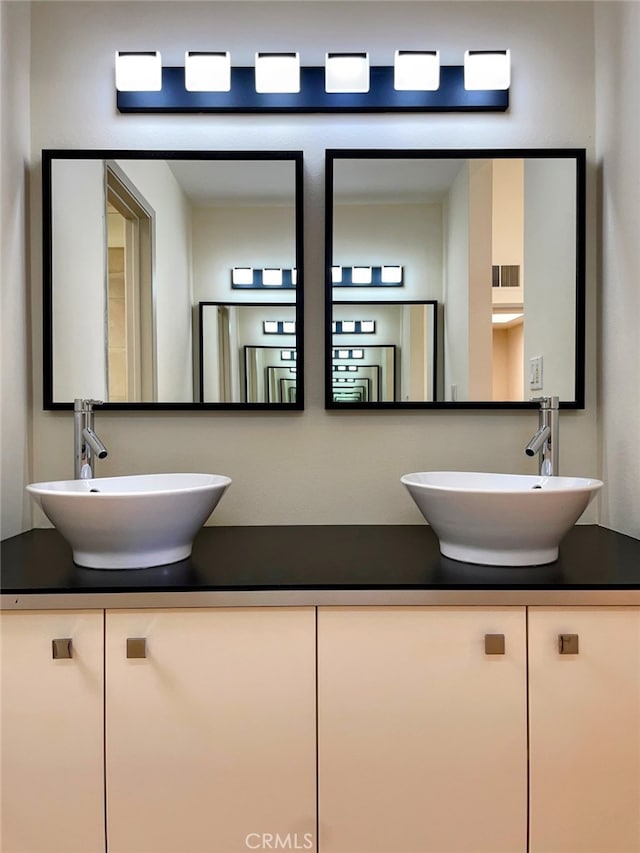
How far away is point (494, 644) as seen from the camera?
981 millimetres

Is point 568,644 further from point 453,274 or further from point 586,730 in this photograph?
point 453,274

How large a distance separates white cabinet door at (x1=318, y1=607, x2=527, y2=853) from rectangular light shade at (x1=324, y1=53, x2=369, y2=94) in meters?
1.39

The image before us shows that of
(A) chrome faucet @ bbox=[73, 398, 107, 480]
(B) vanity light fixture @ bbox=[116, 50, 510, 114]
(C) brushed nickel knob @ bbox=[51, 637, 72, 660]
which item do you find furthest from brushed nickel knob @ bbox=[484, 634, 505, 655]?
(B) vanity light fixture @ bbox=[116, 50, 510, 114]

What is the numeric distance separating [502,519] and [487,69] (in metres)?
1.28

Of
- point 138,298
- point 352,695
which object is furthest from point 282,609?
point 138,298

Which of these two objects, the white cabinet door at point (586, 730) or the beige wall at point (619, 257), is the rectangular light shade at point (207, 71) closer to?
the beige wall at point (619, 257)

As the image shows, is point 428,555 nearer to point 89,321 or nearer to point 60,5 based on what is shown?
point 89,321

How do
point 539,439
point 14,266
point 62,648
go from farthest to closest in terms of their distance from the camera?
point 14,266 → point 539,439 → point 62,648

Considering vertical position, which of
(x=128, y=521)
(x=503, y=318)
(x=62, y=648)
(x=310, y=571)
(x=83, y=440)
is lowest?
(x=62, y=648)

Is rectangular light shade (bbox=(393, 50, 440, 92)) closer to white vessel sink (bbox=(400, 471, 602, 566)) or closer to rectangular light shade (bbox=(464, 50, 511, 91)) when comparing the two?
rectangular light shade (bbox=(464, 50, 511, 91))

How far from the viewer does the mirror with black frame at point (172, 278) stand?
151cm

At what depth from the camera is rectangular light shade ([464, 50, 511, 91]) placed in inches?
58.6

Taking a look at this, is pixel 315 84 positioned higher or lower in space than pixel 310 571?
higher

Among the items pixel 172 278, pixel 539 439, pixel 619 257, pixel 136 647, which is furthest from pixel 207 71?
pixel 136 647
